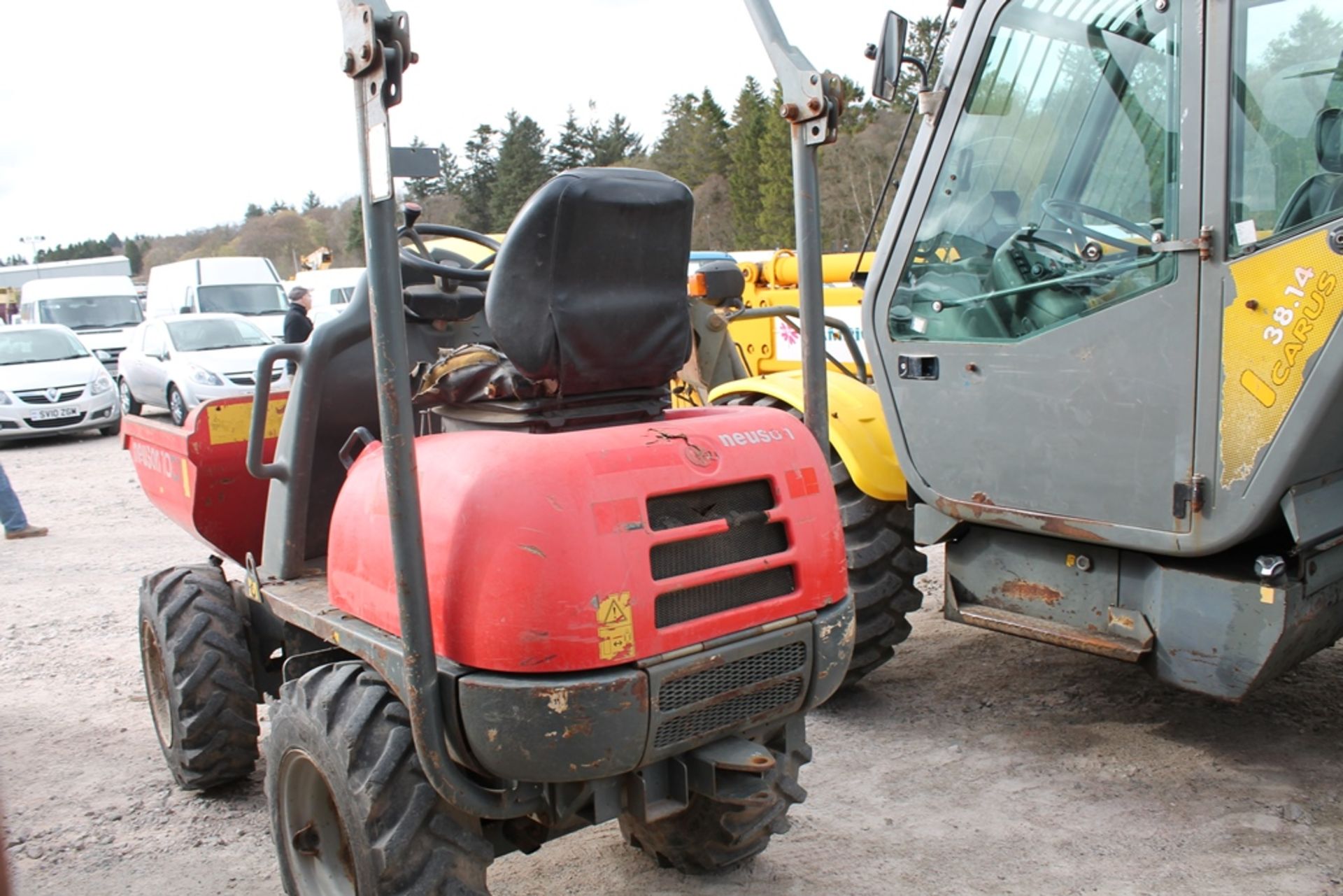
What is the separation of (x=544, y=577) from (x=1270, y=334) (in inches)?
87.5

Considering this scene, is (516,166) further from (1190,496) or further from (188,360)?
(1190,496)

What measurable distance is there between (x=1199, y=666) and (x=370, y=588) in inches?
102

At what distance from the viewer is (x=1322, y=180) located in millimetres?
3334

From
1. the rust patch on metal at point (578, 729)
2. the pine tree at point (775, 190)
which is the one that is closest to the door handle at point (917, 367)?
the rust patch on metal at point (578, 729)

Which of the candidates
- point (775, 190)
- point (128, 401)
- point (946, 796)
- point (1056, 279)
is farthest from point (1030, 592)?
point (775, 190)

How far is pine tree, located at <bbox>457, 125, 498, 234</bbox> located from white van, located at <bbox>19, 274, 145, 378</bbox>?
26.3m

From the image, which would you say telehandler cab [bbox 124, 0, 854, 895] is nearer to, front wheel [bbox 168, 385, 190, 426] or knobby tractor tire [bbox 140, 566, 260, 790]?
knobby tractor tire [bbox 140, 566, 260, 790]

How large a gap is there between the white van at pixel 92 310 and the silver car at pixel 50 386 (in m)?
4.46

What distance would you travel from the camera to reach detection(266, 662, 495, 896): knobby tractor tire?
2.67 meters

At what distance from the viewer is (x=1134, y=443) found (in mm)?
3703

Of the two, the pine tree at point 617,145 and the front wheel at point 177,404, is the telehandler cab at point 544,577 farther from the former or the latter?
the pine tree at point 617,145

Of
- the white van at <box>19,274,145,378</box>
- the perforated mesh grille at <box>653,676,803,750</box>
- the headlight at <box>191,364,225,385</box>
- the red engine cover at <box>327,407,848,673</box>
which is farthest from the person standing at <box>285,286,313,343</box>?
the perforated mesh grille at <box>653,676,803,750</box>

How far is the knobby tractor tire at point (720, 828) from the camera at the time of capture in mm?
3273

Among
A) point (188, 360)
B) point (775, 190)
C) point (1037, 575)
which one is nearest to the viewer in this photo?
point (1037, 575)
